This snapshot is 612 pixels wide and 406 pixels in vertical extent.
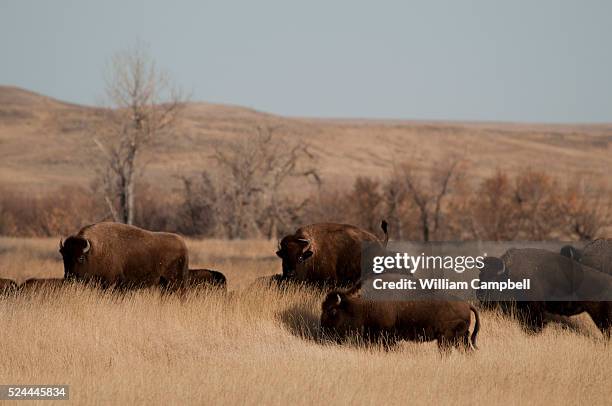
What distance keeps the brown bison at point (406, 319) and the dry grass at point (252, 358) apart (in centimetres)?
21

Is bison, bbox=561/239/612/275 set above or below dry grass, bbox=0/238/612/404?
above

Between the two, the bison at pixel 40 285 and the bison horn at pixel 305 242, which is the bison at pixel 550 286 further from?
the bison at pixel 40 285

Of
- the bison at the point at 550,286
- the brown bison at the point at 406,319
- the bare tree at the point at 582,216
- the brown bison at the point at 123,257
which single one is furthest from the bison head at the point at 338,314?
the bare tree at the point at 582,216

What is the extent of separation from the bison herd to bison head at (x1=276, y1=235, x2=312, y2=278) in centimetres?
2

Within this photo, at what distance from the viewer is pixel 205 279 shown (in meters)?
17.6

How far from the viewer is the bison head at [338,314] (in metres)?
12.3

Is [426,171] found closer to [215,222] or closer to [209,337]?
[215,222]

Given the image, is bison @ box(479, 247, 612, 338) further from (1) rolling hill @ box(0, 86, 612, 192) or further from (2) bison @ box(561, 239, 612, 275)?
(1) rolling hill @ box(0, 86, 612, 192)

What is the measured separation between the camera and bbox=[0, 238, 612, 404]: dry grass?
9.91 metres

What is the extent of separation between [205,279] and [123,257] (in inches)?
78.5

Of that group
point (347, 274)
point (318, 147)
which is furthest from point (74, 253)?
point (318, 147)

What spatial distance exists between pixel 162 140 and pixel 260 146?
773 cm

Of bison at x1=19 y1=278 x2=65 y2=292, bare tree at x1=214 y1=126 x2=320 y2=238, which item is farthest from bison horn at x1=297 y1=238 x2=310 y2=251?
bare tree at x1=214 y1=126 x2=320 y2=238

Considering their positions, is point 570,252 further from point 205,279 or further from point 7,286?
point 7,286
